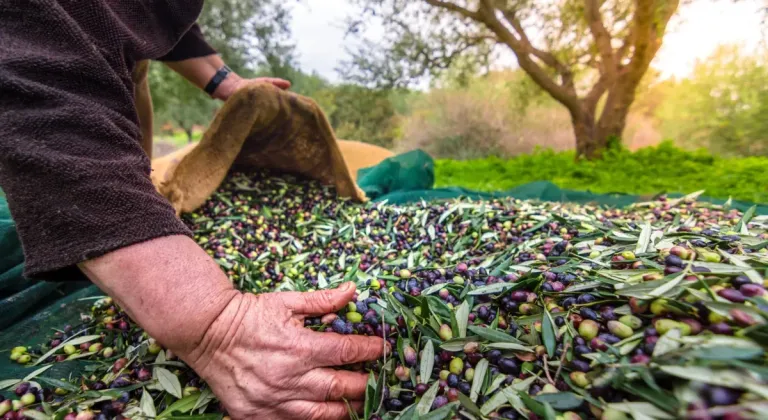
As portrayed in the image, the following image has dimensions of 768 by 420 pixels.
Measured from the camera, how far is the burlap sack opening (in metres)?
1.78

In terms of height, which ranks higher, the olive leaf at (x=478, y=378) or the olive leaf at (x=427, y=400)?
the olive leaf at (x=478, y=378)

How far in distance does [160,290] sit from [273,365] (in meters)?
0.27

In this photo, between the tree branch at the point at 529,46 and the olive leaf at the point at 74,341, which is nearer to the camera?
the olive leaf at the point at 74,341

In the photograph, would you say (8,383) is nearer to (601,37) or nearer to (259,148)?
(259,148)

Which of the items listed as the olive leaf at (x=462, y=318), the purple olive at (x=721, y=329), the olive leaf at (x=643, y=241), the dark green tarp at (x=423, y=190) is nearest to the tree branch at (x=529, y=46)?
the dark green tarp at (x=423, y=190)

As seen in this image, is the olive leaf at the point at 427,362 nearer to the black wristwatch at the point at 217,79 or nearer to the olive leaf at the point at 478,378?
the olive leaf at the point at 478,378

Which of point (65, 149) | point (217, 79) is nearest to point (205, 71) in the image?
point (217, 79)

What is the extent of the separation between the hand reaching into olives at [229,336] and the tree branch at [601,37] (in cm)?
308

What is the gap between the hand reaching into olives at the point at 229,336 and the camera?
0.73 m

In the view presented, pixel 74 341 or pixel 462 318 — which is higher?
pixel 462 318

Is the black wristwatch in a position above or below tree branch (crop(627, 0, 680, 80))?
below

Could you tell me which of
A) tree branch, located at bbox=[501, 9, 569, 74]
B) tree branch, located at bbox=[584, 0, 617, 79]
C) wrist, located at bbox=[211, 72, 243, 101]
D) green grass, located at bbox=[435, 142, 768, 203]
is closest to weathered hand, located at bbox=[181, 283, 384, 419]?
wrist, located at bbox=[211, 72, 243, 101]

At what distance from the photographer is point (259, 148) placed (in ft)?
7.27

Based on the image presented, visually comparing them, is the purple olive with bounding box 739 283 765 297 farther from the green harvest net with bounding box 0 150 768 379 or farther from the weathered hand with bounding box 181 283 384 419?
the green harvest net with bounding box 0 150 768 379
